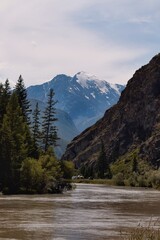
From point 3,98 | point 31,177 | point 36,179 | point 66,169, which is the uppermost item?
point 3,98

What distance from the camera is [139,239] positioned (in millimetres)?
18656

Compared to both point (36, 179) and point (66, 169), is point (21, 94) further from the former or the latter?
point (36, 179)

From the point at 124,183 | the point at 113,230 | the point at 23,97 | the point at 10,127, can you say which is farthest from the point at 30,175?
the point at 124,183

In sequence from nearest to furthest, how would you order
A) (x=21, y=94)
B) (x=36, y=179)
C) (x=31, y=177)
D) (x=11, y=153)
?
(x=31, y=177)
(x=11, y=153)
(x=36, y=179)
(x=21, y=94)

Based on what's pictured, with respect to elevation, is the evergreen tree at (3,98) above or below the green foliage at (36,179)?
above

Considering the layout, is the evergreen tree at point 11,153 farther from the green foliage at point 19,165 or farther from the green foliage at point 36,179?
the green foliage at point 36,179

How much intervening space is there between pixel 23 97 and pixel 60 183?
2685 centimetres

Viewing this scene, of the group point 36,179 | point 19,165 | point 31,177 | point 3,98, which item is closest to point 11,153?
point 19,165

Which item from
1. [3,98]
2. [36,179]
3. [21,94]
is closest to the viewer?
[36,179]

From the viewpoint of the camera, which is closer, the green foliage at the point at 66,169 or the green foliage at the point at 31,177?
the green foliage at the point at 31,177

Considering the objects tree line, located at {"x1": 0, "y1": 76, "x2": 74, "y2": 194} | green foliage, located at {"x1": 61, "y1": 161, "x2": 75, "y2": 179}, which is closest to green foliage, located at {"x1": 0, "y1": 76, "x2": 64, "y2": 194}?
tree line, located at {"x1": 0, "y1": 76, "x2": 74, "y2": 194}

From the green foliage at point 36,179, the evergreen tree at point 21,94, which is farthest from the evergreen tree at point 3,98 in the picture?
the green foliage at point 36,179

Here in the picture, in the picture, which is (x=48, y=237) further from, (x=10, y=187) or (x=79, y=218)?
(x=10, y=187)

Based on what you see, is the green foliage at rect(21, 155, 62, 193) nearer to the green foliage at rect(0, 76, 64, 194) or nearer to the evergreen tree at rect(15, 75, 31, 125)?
the green foliage at rect(0, 76, 64, 194)
